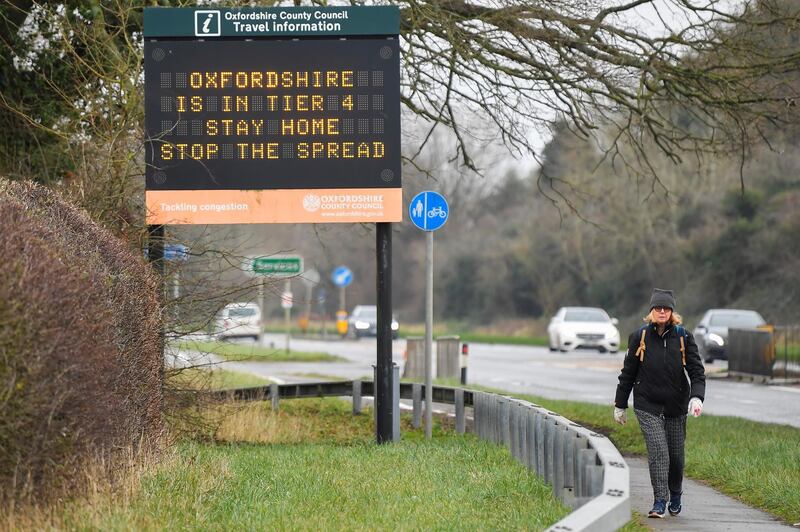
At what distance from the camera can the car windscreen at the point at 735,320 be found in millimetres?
36375

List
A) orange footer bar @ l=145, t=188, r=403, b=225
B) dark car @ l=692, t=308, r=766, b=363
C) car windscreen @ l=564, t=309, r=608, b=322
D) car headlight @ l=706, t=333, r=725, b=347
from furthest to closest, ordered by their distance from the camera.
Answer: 1. car windscreen @ l=564, t=309, r=608, b=322
2. dark car @ l=692, t=308, r=766, b=363
3. car headlight @ l=706, t=333, r=725, b=347
4. orange footer bar @ l=145, t=188, r=403, b=225

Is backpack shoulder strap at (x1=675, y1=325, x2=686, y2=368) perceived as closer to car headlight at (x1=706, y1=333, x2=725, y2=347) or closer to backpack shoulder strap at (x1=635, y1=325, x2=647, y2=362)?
A: backpack shoulder strap at (x1=635, y1=325, x2=647, y2=362)

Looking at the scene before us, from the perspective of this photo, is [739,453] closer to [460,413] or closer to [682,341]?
[460,413]

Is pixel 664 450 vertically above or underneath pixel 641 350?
underneath

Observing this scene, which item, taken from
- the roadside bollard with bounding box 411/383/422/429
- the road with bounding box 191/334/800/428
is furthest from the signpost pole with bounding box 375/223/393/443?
the road with bounding box 191/334/800/428

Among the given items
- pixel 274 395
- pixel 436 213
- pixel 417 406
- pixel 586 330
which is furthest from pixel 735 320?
pixel 436 213

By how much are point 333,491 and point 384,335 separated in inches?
202

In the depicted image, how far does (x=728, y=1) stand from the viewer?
57.6 feet

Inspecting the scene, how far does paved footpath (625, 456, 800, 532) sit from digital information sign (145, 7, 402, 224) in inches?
173

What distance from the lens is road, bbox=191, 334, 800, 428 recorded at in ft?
77.5

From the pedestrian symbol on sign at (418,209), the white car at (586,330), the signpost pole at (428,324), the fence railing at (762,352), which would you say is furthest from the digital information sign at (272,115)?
the white car at (586,330)

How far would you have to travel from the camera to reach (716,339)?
116ft

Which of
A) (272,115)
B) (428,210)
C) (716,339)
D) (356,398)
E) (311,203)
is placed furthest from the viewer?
(716,339)

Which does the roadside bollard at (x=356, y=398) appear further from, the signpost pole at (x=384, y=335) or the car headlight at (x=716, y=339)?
the car headlight at (x=716, y=339)
